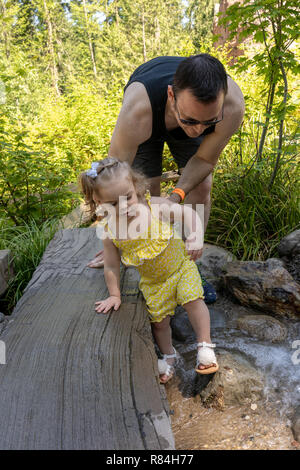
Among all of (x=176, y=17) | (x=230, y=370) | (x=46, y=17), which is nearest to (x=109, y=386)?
(x=230, y=370)

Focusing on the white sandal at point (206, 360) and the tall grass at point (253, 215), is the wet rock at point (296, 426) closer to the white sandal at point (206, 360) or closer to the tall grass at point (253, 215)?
the white sandal at point (206, 360)

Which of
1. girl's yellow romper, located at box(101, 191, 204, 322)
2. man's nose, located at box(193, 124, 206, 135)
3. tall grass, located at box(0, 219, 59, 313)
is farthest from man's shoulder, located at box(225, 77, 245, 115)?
tall grass, located at box(0, 219, 59, 313)

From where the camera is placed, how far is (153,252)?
1889 mm

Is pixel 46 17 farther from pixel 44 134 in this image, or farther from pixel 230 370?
pixel 230 370

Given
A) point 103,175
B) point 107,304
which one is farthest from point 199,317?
point 103,175

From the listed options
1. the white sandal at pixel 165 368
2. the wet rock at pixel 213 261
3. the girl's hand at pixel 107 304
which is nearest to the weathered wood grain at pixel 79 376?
the girl's hand at pixel 107 304

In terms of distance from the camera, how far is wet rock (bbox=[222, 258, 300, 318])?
253 cm

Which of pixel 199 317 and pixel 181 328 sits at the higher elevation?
pixel 199 317

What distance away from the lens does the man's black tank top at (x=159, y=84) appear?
1945 millimetres

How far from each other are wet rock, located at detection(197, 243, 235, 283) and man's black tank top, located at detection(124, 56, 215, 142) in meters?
1.32

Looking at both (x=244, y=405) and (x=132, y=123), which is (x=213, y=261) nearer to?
(x=244, y=405)

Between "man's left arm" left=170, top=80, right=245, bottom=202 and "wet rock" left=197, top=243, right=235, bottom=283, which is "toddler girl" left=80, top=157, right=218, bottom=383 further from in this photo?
"wet rock" left=197, top=243, right=235, bottom=283

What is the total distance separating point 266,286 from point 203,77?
5.37 ft

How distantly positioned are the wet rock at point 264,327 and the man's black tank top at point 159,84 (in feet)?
4.53
